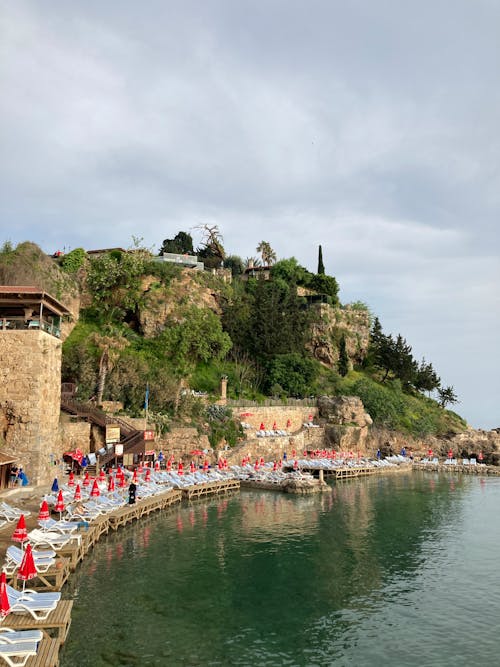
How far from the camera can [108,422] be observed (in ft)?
102

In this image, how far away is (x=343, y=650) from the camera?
38.0ft

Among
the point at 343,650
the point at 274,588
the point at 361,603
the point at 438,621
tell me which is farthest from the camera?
the point at 274,588

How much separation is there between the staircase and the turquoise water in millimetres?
6428

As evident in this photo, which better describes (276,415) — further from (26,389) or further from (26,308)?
(26,389)

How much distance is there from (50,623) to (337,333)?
56093 millimetres

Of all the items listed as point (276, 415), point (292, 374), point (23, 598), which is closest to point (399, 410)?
point (292, 374)

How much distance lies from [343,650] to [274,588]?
3972mm

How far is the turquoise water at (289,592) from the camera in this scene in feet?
37.3

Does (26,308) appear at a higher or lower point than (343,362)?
lower

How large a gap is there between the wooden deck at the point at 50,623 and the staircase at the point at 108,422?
60.3 ft

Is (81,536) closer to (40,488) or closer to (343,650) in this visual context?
(40,488)

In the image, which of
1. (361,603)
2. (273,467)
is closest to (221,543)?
(361,603)

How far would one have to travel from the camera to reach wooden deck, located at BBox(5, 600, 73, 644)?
9.88m

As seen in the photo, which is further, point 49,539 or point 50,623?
point 49,539
